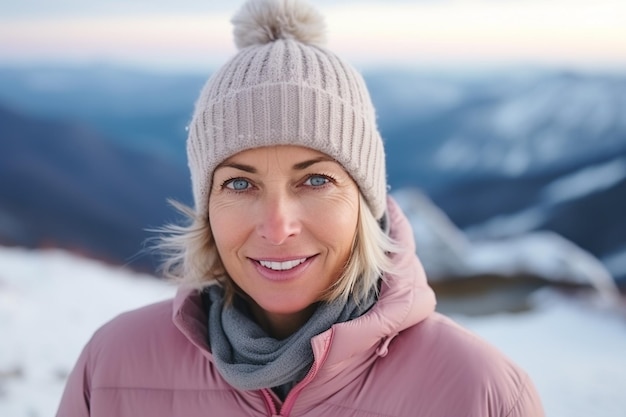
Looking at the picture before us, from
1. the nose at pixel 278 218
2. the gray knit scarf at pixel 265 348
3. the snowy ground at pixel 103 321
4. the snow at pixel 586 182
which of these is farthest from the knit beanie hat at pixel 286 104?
the snow at pixel 586 182

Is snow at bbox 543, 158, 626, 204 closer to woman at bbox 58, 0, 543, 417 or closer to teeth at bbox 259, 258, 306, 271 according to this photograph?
woman at bbox 58, 0, 543, 417

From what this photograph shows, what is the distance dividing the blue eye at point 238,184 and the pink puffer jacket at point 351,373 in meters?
0.31

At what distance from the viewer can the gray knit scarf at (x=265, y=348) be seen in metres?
1.24

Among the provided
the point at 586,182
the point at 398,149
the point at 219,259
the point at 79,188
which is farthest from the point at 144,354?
the point at 586,182

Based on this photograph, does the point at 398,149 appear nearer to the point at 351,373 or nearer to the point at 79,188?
the point at 79,188

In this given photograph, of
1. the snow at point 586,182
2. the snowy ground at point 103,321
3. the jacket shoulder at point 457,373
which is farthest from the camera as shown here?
the snow at point 586,182

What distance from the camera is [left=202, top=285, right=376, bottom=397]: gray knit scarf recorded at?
124 cm

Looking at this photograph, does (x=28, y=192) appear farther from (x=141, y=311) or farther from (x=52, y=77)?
(x=141, y=311)

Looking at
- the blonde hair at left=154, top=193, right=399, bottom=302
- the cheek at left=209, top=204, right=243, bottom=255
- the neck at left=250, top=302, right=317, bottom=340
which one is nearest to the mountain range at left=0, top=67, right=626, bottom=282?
the blonde hair at left=154, top=193, right=399, bottom=302

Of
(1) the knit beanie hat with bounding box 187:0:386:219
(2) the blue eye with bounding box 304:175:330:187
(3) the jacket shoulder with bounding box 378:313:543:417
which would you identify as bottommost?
(3) the jacket shoulder with bounding box 378:313:543:417

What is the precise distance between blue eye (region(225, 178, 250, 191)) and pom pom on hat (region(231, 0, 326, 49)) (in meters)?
0.33

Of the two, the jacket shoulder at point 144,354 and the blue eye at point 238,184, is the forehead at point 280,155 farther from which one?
the jacket shoulder at point 144,354

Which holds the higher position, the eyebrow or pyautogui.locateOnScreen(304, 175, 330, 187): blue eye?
the eyebrow

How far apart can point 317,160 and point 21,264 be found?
2903mm
